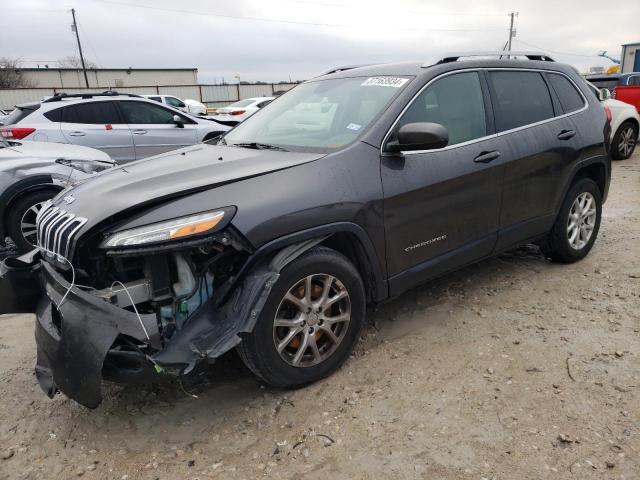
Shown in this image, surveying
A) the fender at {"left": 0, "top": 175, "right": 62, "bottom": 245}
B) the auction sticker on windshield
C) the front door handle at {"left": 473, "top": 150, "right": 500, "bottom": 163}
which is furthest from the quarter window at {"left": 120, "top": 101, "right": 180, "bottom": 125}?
the front door handle at {"left": 473, "top": 150, "right": 500, "bottom": 163}

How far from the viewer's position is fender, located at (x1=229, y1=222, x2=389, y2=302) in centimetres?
250

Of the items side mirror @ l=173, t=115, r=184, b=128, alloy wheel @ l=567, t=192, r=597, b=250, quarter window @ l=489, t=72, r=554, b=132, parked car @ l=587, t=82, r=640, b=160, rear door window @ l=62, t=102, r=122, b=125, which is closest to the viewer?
quarter window @ l=489, t=72, r=554, b=132

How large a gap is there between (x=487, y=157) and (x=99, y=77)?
170 feet

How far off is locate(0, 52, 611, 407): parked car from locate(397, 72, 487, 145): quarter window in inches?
0.4

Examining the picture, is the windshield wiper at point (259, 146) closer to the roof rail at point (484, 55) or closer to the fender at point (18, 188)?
the roof rail at point (484, 55)

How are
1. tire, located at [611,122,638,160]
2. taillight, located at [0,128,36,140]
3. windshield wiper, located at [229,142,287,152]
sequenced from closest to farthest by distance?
1. windshield wiper, located at [229,142,287,152]
2. taillight, located at [0,128,36,140]
3. tire, located at [611,122,638,160]

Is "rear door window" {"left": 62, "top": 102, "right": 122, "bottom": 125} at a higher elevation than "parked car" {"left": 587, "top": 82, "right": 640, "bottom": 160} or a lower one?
higher

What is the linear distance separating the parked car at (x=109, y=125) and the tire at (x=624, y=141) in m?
7.94

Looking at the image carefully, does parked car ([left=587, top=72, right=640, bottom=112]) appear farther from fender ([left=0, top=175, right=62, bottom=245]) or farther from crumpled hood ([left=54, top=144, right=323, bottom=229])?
fender ([left=0, top=175, right=62, bottom=245])

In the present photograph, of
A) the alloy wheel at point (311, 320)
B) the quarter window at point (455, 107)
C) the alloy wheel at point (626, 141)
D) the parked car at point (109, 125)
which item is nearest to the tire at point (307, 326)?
the alloy wheel at point (311, 320)

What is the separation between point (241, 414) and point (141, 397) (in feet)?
2.12

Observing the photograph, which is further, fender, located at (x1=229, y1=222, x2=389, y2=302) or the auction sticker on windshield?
the auction sticker on windshield

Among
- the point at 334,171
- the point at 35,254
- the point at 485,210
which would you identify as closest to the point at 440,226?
the point at 485,210

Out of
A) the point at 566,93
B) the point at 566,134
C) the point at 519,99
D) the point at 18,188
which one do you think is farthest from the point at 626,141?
the point at 18,188
